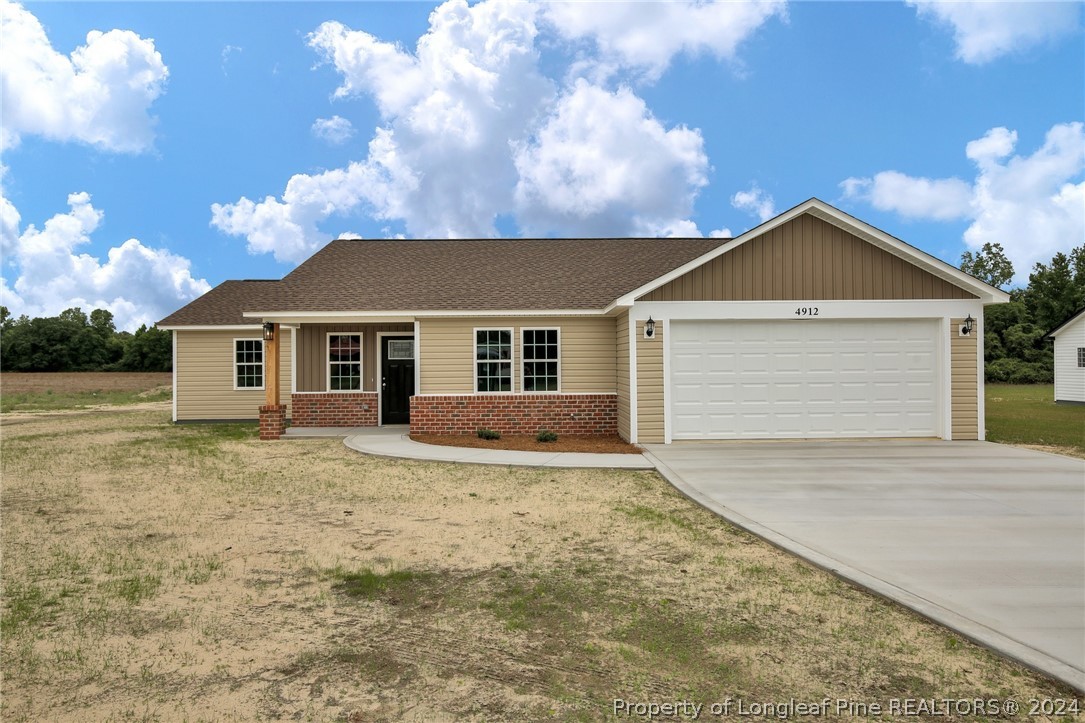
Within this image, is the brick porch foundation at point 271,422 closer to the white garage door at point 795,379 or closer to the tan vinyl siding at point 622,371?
the tan vinyl siding at point 622,371

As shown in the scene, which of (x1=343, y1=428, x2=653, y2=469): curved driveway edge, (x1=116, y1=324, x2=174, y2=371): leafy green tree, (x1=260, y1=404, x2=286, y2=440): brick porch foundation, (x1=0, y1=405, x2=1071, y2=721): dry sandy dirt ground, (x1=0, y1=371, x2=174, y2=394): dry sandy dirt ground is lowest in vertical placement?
(x1=0, y1=405, x2=1071, y2=721): dry sandy dirt ground

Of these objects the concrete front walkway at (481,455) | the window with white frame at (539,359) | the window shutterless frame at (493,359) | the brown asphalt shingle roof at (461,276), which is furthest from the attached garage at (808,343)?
the window shutterless frame at (493,359)

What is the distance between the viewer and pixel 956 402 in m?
13.2

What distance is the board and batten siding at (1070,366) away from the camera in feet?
86.0

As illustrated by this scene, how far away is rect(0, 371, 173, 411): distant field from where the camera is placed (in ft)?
97.1

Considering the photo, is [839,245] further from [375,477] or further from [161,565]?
[161,565]

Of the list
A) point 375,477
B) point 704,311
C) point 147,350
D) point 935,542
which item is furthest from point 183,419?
point 147,350

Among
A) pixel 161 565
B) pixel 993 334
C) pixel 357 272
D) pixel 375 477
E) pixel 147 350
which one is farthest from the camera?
pixel 147 350

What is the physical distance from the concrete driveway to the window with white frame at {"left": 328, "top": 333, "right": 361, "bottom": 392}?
28.6ft

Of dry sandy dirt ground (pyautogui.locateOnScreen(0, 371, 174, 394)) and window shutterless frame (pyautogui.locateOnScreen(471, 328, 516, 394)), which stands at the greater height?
window shutterless frame (pyautogui.locateOnScreen(471, 328, 516, 394))

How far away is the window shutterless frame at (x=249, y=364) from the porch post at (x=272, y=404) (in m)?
3.67

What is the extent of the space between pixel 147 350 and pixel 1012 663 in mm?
62009

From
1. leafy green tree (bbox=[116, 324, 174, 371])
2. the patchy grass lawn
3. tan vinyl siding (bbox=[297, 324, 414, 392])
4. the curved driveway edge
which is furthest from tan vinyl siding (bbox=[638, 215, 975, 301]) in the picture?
leafy green tree (bbox=[116, 324, 174, 371])

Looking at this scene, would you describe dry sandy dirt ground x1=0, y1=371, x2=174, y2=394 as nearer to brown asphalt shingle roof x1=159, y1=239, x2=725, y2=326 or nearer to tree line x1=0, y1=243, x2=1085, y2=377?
tree line x1=0, y1=243, x2=1085, y2=377
